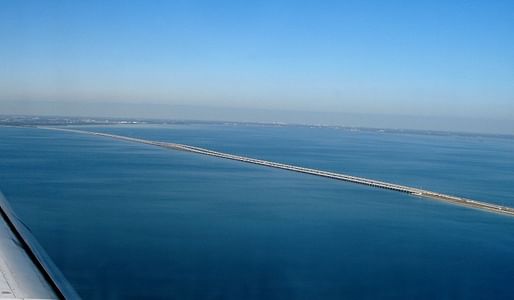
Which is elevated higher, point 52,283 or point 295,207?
point 52,283

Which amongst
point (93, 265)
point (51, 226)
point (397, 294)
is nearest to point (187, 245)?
point (93, 265)

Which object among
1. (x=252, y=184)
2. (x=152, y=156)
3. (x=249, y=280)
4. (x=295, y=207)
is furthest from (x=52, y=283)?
(x=152, y=156)

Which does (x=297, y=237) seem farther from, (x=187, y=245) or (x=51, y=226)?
(x=51, y=226)

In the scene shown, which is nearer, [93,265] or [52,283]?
[52,283]

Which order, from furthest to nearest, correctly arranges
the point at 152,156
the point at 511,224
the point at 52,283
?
1. the point at 152,156
2. the point at 511,224
3. the point at 52,283

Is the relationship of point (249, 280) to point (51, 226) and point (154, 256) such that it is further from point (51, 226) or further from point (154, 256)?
point (51, 226)

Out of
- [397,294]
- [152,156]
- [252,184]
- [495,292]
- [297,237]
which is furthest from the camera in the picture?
[152,156]
